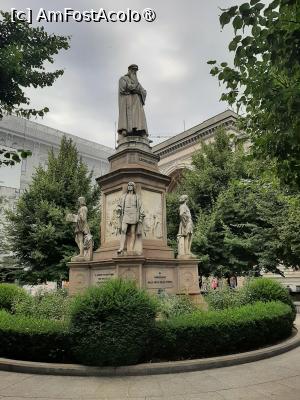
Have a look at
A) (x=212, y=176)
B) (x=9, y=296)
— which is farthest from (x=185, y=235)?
(x=212, y=176)

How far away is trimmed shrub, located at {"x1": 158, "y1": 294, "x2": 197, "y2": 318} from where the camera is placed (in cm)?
915

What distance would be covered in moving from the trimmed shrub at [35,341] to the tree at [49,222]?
1398cm

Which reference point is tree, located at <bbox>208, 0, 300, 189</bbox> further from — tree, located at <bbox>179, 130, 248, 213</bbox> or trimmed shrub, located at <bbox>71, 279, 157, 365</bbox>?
tree, located at <bbox>179, 130, 248, 213</bbox>

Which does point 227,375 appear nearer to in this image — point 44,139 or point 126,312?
point 126,312

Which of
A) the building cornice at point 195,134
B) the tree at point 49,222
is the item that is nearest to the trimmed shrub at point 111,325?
the tree at point 49,222

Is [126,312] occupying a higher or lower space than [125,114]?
lower

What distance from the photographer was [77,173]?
24719 millimetres

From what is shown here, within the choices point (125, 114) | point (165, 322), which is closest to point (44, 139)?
point (125, 114)

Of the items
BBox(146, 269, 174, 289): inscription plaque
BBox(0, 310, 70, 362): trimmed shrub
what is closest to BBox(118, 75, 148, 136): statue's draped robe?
BBox(146, 269, 174, 289): inscription plaque

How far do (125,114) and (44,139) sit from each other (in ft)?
95.2

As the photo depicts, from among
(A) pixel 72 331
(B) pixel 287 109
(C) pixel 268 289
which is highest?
(B) pixel 287 109

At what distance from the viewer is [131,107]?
45.7 ft

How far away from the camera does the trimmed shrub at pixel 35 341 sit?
717cm

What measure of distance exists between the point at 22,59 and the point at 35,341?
23.0ft
